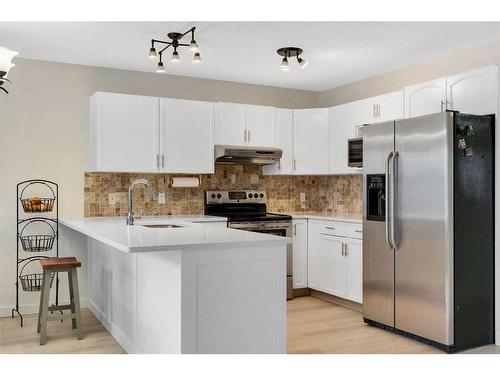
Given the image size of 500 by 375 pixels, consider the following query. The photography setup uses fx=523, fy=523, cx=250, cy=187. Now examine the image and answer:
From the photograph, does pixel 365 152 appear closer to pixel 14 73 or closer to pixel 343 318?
pixel 343 318

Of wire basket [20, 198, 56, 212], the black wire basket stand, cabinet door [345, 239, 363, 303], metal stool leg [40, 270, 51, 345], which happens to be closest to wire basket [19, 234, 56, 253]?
the black wire basket stand

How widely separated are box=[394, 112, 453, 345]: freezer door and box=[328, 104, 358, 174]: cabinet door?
132 centimetres

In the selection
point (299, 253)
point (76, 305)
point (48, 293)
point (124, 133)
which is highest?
point (124, 133)

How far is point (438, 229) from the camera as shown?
3688 mm

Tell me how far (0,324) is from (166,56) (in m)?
2.71

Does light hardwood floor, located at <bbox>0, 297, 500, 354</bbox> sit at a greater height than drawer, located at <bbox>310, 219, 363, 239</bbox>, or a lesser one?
lesser

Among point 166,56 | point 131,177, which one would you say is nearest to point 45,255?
point 131,177

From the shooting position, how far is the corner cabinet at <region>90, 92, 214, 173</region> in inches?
188

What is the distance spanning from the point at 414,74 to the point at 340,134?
943mm

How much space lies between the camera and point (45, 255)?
4.87m

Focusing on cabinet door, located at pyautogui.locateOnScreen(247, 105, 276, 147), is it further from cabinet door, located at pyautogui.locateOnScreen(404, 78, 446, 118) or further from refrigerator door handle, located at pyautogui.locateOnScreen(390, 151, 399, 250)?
refrigerator door handle, located at pyautogui.locateOnScreen(390, 151, 399, 250)

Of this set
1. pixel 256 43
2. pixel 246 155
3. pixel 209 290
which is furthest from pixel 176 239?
pixel 246 155

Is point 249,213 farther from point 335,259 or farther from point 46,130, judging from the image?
point 46,130

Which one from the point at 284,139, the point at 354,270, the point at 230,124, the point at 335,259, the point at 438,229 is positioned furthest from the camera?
the point at 284,139
